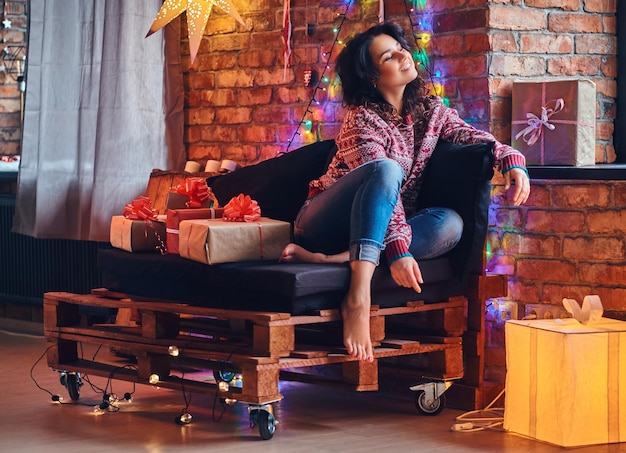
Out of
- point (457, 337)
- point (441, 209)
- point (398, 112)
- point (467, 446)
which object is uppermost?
point (398, 112)

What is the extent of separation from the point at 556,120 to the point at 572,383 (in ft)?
3.32

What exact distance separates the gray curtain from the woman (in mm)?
1353

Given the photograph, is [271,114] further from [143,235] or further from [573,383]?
[573,383]

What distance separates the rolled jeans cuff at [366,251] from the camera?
3.39 meters

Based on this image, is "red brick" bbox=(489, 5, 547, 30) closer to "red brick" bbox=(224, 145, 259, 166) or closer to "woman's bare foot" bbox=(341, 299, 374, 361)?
"woman's bare foot" bbox=(341, 299, 374, 361)

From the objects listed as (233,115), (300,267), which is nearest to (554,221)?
(300,267)

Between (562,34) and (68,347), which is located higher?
(562,34)

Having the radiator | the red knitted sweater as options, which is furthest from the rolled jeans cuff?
the radiator

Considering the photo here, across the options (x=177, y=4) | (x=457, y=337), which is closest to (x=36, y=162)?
(x=177, y=4)

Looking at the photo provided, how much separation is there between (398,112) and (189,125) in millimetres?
1557

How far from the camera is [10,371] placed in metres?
4.49

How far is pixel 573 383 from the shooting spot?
128 inches

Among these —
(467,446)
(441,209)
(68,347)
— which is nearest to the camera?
(467,446)

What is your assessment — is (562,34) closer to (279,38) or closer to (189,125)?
(279,38)
